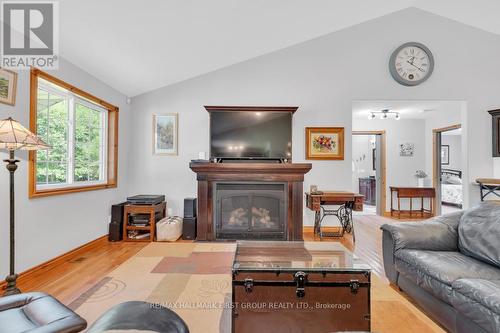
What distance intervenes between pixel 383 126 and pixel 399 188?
149 centimetres

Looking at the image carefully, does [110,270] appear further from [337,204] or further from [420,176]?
[420,176]

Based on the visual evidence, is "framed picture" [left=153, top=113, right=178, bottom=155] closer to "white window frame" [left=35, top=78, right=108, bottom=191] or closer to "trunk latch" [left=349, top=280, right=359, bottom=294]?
"white window frame" [left=35, top=78, right=108, bottom=191]

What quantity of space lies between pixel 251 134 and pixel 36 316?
327 centimetres

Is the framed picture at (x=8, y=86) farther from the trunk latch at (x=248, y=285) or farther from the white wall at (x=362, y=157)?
the white wall at (x=362, y=157)

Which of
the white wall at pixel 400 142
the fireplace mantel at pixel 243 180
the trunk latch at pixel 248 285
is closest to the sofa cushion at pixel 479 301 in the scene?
the trunk latch at pixel 248 285

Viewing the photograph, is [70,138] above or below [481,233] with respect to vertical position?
above

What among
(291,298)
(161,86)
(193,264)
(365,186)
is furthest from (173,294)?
(365,186)

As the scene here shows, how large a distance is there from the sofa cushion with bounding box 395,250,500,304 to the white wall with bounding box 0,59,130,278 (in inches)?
132

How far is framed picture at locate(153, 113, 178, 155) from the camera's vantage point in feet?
14.6

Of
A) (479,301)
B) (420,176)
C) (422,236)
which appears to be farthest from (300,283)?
(420,176)

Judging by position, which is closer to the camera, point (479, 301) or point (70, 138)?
point (479, 301)

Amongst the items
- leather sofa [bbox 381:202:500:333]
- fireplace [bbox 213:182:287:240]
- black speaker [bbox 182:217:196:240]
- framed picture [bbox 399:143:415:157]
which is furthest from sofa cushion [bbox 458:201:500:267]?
framed picture [bbox 399:143:415:157]

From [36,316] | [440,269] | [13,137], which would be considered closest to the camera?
[36,316]

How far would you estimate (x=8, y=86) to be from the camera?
2334 mm
